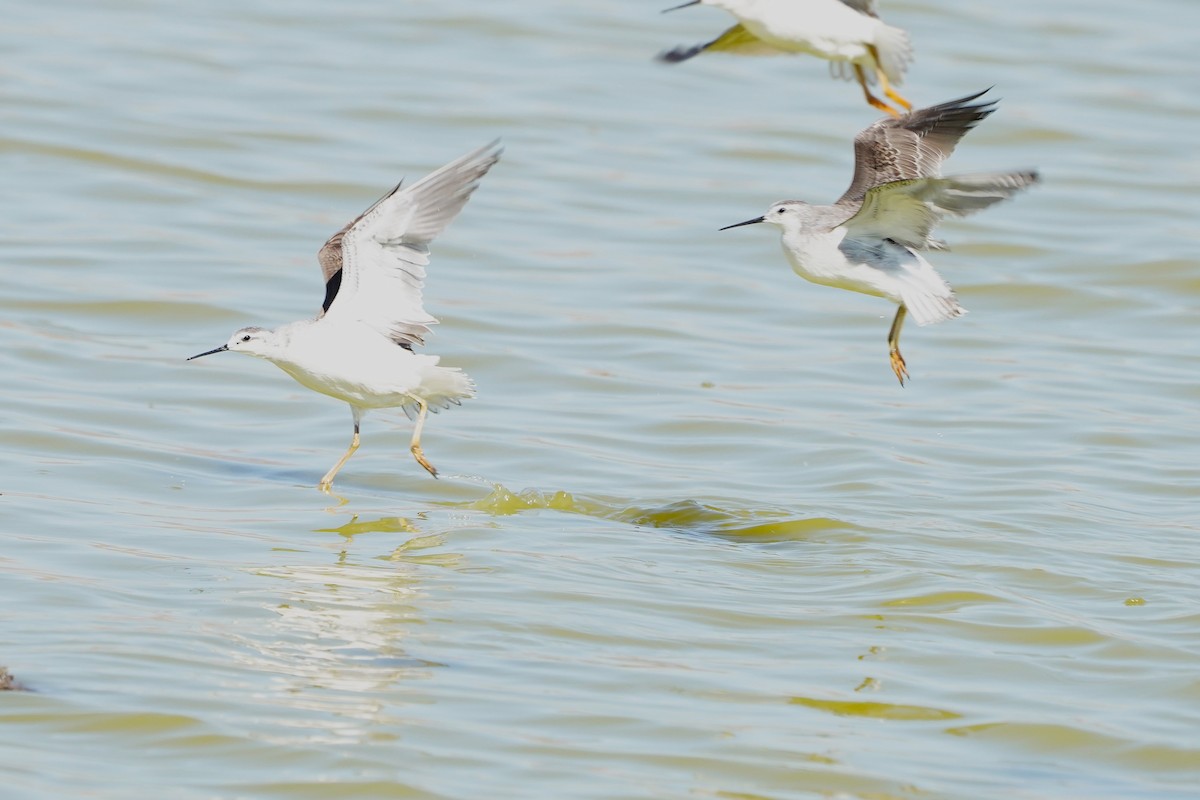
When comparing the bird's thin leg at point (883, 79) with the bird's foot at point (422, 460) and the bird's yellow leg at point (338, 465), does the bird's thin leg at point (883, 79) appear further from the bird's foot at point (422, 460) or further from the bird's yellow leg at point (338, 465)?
the bird's yellow leg at point (338, 465)

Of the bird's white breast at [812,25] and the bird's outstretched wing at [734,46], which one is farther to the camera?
the bird's outstretched wing at [734,46]

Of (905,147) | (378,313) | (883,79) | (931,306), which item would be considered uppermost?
(883,79)

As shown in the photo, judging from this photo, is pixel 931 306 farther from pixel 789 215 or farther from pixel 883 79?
pixel 883 79

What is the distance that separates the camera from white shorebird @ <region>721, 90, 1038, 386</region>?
9695 mm

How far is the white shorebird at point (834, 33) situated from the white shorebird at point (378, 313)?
1.60 m

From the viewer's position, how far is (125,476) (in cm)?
1057

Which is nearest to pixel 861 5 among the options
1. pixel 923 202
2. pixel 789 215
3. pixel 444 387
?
pixel 789 215

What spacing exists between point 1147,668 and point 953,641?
835 millimetres

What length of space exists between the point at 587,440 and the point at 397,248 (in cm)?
229

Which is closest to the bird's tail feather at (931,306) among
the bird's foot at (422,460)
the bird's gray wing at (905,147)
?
the bird's gray wing at (905,147)

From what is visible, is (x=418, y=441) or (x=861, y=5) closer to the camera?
(x=861, y=5)

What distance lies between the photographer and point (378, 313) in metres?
10.3

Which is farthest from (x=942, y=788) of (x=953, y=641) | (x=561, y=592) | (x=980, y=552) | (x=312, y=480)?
(x=312, y=480)

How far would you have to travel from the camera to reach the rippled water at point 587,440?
713cm
